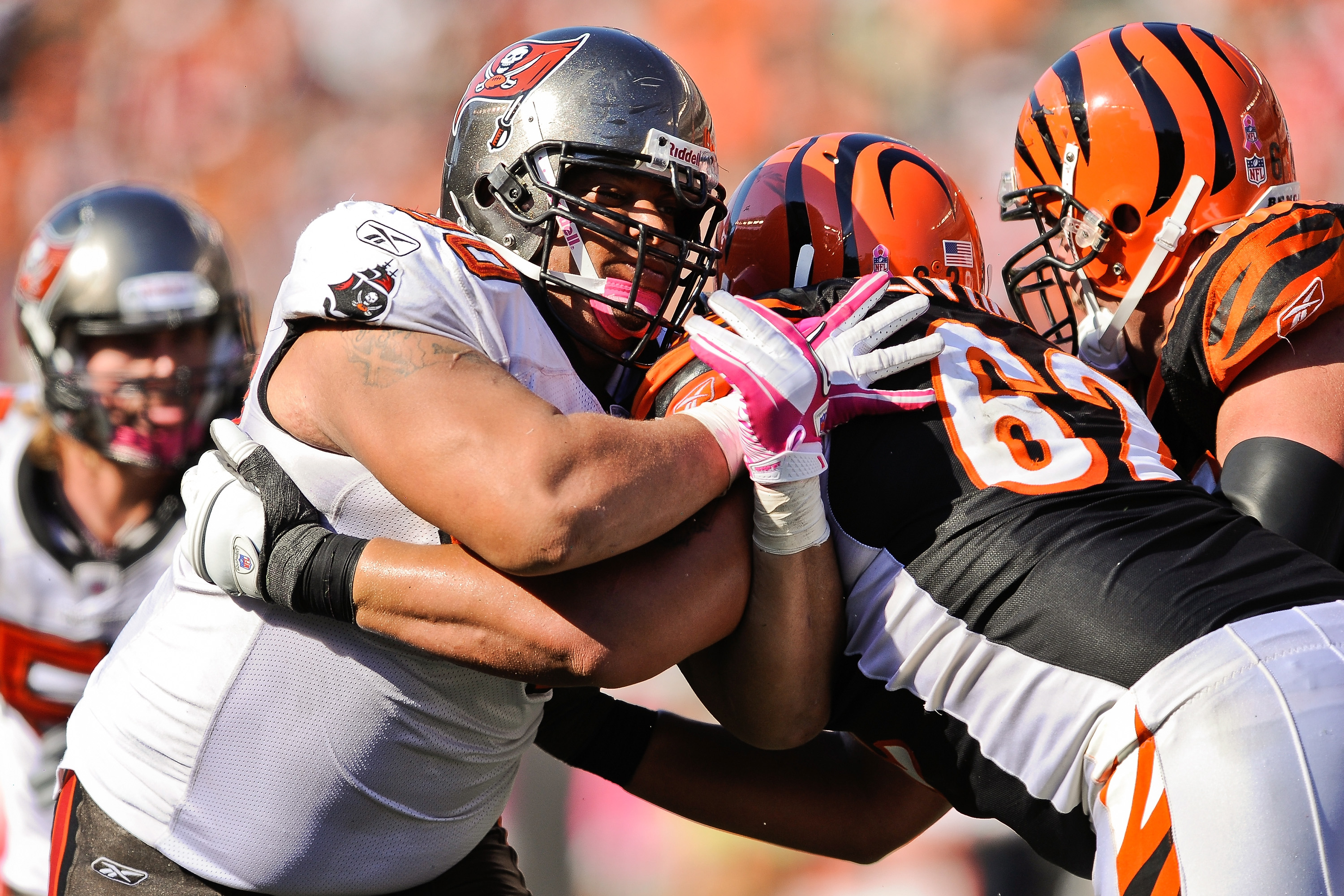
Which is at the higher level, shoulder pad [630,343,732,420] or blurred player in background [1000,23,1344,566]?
blurred player in background [1000,23,1344,566]

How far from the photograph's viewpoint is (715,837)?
16.3 feet

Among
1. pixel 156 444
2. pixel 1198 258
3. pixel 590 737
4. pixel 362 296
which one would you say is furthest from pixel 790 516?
pixel 156 444

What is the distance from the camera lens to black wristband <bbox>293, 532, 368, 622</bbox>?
1.87m

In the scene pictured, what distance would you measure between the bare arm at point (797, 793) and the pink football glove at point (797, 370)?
1112 millimetres

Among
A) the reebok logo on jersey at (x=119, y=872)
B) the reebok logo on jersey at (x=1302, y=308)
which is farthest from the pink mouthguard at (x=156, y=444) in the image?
the reebok logo on jersey at (x=1302, y=308)

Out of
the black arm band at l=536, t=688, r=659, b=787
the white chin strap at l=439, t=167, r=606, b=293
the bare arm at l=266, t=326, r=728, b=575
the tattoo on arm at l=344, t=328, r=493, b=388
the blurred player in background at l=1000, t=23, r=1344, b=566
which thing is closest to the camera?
the bare arm at l=266, t=326, r=728, b=575

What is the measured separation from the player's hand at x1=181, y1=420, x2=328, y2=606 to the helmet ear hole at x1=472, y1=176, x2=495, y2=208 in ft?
2.91

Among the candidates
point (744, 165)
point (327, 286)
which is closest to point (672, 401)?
point (327, 286)

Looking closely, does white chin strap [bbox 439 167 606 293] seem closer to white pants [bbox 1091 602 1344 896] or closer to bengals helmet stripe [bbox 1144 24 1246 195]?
white pants [bbox 1091 602 1344 896]

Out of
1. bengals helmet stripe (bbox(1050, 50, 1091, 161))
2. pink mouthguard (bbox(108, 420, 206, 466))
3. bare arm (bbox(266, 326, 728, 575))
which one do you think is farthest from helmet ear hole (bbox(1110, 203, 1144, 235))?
pink mouthguard (bbox(108, 420, 206, 466))

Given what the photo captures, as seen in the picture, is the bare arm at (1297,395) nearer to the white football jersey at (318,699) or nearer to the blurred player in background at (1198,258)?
the blurred player in background at (1198,258)

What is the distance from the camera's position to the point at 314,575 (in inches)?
73.7

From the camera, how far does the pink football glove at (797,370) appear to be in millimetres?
1868

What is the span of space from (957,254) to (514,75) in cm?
121
